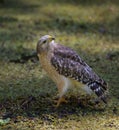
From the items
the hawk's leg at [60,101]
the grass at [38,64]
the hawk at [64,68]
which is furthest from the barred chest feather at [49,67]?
the grass at [38,64]

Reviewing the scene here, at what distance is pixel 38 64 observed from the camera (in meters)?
6.66

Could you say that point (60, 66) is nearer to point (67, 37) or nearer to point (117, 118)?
point (117, 118)

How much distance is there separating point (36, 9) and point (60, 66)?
4769mm

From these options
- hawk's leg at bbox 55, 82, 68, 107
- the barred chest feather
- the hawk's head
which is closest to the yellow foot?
hawk's leg at bbox 55, 82, 68, 107

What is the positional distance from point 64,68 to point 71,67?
0.30ft

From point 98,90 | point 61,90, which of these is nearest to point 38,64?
point 61,90

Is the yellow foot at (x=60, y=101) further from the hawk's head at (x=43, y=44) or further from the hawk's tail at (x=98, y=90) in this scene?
the hawk's head at (x=43, y=44)

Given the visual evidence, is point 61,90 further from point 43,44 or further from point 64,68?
point 43,44

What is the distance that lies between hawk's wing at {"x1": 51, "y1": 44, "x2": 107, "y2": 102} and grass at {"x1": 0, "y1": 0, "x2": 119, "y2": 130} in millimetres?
360

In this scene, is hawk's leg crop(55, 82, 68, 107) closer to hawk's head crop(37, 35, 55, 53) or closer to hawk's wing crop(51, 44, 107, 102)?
hawk's wing crop(51, 44, 107, 102)

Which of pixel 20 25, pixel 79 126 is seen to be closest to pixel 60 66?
pixel 79 126

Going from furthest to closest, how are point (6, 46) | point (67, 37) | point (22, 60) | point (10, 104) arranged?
point (67, 37)
point (6, 46)
point (22, 60)
point (10, 104)

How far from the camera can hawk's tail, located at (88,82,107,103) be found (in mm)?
4969

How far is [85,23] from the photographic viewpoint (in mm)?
8711
